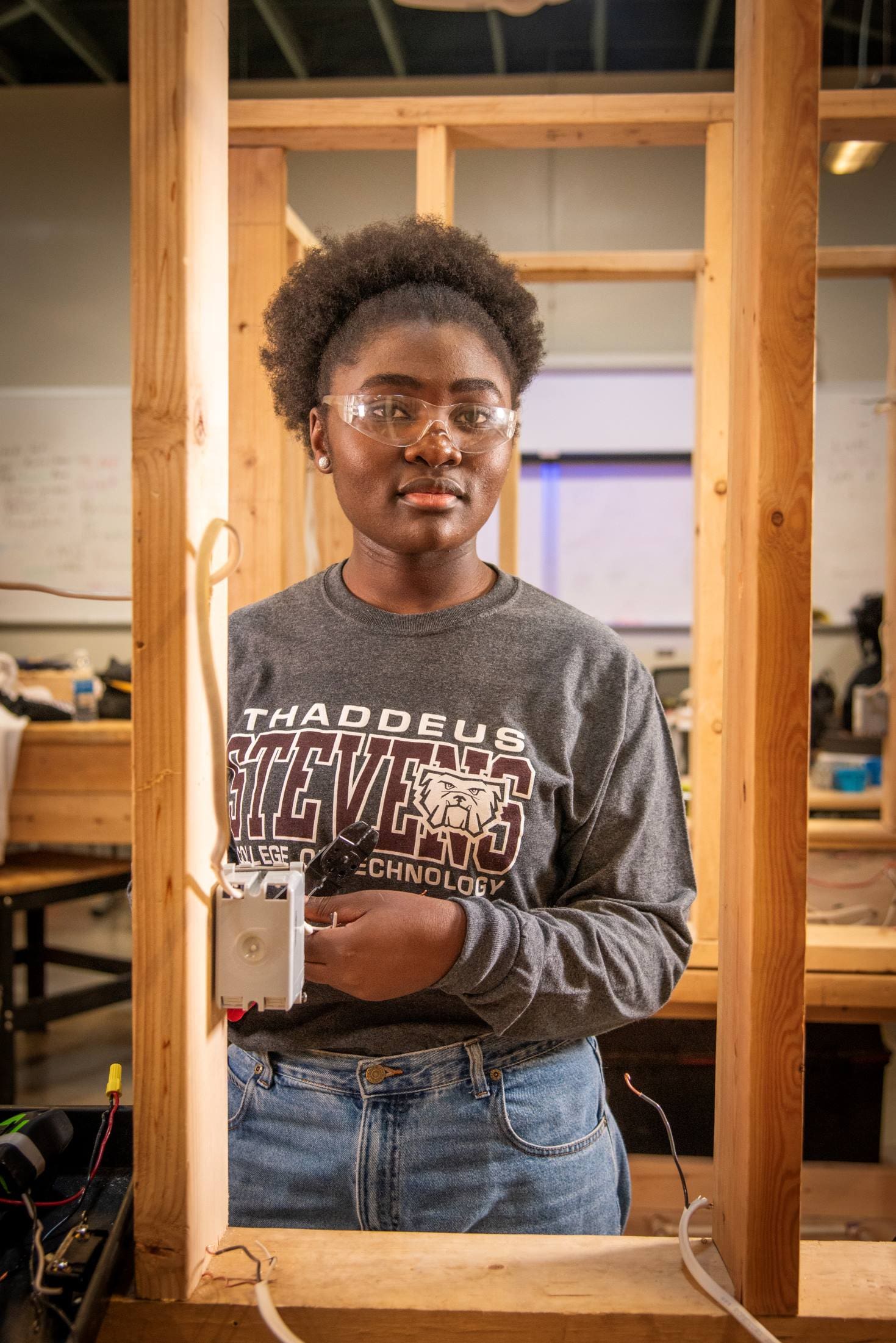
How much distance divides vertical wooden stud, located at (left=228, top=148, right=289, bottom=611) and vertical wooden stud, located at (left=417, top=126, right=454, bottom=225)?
27 centimetres

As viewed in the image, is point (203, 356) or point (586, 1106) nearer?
point (203, 356)

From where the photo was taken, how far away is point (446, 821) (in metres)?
0.97

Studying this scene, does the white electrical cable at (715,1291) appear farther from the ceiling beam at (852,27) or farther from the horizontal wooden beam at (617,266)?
the ceiling beam at (852,27)

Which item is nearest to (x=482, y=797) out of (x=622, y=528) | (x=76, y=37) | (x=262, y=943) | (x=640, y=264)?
(x=262, y=943)

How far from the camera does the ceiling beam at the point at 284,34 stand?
4.62 metres

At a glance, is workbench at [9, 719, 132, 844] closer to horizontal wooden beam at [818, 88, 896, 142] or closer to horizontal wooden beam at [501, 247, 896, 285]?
horizontal wooden beam at [501, 247, 896, 285]

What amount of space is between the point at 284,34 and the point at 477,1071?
5200 mm

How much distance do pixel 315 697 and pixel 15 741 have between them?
89.3 inches

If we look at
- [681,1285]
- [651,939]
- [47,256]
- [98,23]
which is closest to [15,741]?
[651,939]

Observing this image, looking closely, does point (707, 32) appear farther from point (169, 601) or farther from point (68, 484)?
point (169, 601)

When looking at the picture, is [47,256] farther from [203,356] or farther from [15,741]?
[203,356]

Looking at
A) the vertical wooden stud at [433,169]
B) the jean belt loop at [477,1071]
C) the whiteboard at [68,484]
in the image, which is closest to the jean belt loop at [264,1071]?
the jean belt loop at [477,1071]

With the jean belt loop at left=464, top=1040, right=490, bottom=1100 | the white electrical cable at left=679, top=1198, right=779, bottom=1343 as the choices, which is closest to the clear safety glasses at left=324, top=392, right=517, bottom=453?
the jean belt loop at left=464, top=1040, right=490, bottom=1100

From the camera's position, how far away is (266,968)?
0.67 m
